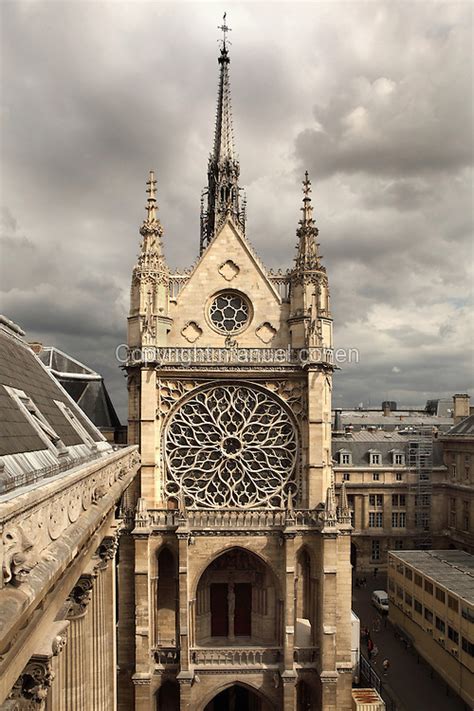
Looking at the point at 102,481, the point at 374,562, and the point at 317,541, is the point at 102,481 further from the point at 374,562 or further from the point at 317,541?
the point at 374,562

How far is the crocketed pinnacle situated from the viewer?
1272 inches

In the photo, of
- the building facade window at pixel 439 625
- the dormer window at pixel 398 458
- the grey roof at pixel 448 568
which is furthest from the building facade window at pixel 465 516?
the building facade window at pixel 439 625

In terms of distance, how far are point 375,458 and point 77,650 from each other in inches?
1950

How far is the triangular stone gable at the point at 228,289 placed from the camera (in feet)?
108

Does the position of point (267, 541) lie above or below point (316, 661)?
above

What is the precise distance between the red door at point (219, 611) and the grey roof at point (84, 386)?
11.4 m

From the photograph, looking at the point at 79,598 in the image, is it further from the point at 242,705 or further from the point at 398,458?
the point at 398,458

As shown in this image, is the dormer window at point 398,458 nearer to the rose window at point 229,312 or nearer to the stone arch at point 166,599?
the rose window at point 229,312

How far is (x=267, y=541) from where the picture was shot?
2903 centimetres

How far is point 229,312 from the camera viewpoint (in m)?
33.4

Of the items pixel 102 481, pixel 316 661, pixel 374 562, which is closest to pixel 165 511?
pixel 316 661

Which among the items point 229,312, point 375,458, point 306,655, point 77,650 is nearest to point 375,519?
point 375,458

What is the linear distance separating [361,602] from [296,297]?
2991 cm

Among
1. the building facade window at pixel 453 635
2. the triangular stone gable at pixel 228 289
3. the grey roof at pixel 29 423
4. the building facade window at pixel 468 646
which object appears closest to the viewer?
the grey roof at pixel 29 423
